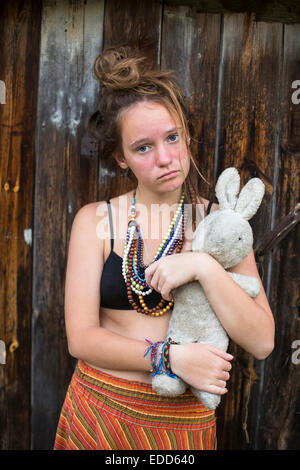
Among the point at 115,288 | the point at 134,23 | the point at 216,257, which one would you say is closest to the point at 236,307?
the point at 216,257

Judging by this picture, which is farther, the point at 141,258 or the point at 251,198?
the point at 141,258

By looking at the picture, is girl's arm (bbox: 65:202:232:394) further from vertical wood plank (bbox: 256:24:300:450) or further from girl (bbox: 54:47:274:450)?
vertical wood plank (bbox: 256:24:300:450)

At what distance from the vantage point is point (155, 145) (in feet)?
3.78

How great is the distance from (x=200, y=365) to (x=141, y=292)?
0.27 meters

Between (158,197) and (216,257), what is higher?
(158,197)

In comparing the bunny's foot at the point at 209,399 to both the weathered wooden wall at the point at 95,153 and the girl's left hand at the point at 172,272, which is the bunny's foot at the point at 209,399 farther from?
the weathered wooden wall at the point at 95,153

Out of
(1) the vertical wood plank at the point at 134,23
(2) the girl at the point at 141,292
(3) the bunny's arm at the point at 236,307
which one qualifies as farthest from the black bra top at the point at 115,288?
(1) the vertical wood plank at the point at 134,23

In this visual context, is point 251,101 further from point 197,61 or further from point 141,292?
point 141,292

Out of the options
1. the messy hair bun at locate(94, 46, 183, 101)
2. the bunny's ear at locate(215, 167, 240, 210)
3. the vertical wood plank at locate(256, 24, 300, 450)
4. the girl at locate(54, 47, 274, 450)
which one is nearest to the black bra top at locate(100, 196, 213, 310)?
the girl at locate(54, 47, 274, 450)

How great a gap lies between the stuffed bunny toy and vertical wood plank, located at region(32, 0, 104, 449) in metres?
0.63

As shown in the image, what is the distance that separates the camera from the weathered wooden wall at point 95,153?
1485 mm

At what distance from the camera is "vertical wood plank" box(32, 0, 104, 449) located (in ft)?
4.91

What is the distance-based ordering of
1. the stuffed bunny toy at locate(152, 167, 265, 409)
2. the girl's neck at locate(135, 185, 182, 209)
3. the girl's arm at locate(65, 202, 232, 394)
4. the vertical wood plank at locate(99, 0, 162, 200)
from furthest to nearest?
the vertical wood plank at locate(99, 0, 162, 200) → the girl's neck at locate(135, 185, 182, 209) → the girl's arm at locate(65, 202, 232, 394) → the stuffed bunny toy at locate(152, 167, 265, 409)
